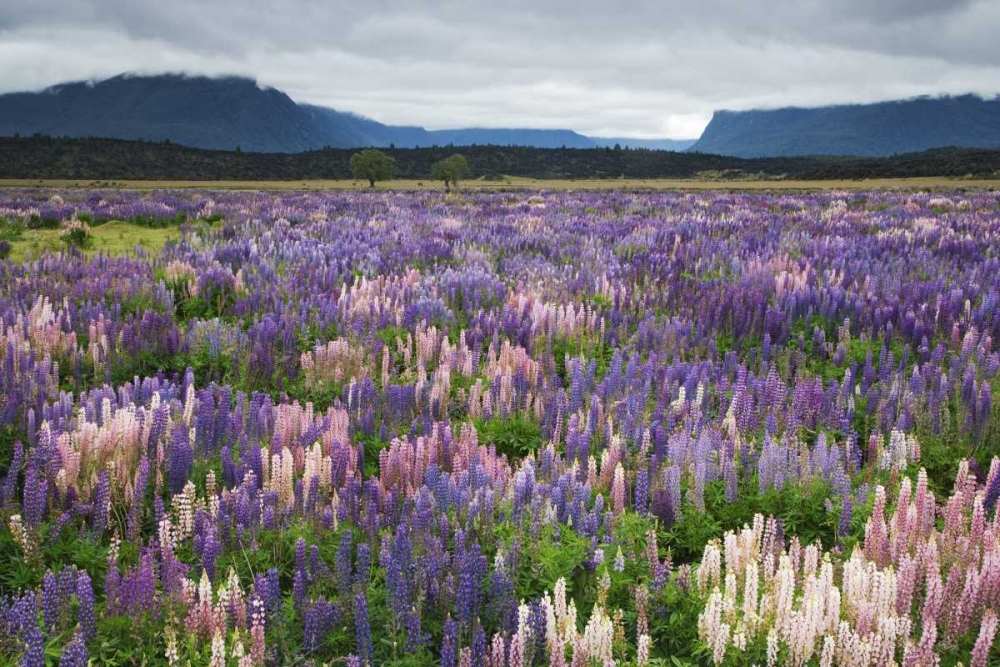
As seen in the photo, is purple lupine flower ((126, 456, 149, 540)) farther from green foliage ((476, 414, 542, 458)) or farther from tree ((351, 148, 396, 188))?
tree ((351, 148, 396, 188))

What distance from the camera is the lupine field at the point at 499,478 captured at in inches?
107

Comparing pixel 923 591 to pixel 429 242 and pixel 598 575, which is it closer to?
pixel 598 575

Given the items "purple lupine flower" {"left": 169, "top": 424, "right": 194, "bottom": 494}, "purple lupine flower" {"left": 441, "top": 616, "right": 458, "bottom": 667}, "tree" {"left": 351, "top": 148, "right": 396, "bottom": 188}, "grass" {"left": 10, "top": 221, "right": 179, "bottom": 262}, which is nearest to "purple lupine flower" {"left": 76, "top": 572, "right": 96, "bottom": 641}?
"purple lupine flower" {"left": 169, "top": 424, "right": 194, "bottom": 494}

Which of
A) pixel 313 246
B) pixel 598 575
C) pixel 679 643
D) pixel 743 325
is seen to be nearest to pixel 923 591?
pixel 679 643

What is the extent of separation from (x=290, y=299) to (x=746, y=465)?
5434 mm

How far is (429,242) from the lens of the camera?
12.6 m

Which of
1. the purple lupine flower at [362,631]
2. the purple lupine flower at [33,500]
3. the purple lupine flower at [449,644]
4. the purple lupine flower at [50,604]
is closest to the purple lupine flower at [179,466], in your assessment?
the purple lupine flower at [33,500]

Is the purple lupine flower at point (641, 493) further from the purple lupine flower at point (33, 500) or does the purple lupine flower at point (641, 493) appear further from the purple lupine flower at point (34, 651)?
the purple lupine flower at point (33, 500)

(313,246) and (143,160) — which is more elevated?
(143,160)

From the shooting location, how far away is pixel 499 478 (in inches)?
149

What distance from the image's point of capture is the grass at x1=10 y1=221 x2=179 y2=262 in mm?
13117

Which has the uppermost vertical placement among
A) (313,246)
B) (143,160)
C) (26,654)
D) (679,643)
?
(143,160)

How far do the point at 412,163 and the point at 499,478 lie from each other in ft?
530

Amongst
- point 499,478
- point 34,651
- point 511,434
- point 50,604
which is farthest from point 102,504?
point 511,434
